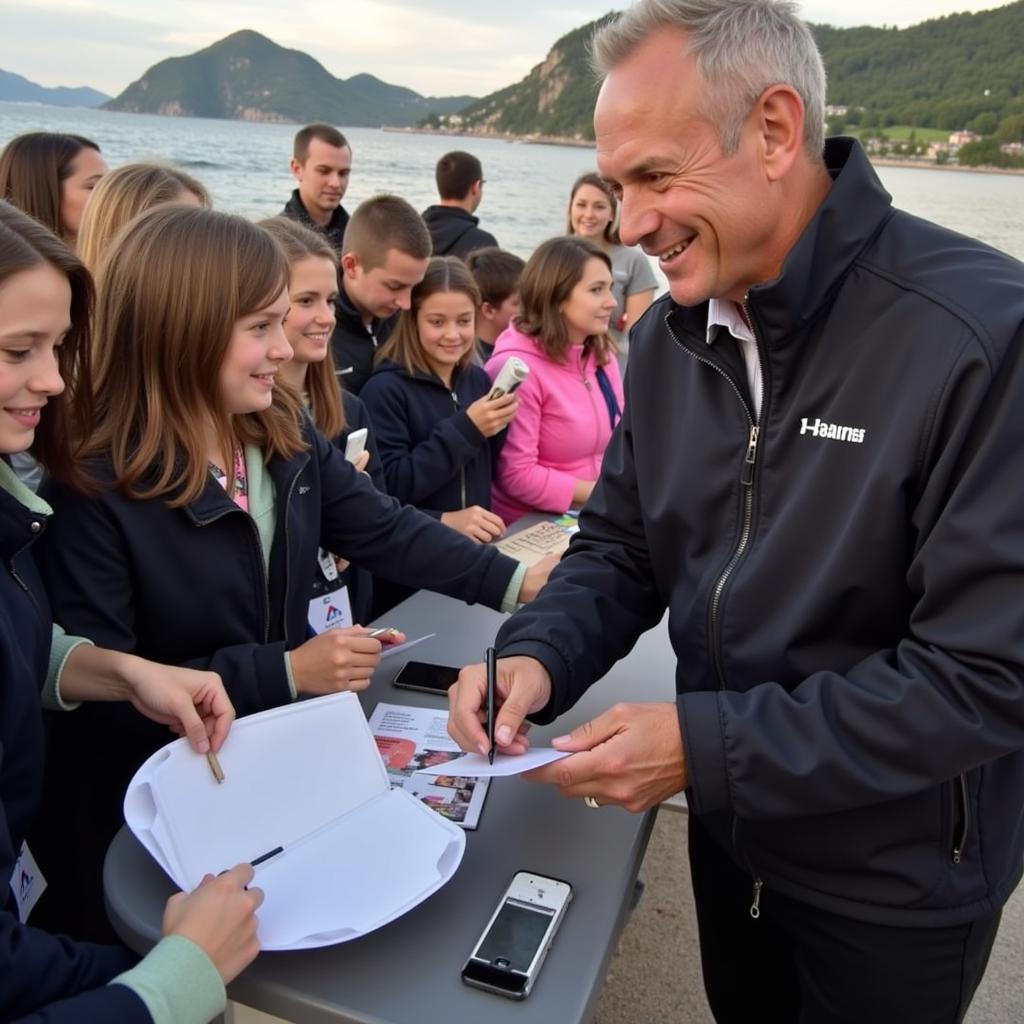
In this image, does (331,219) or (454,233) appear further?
(454,233)

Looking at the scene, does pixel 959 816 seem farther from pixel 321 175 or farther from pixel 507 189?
pixel 507 189

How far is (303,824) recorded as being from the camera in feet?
3.98

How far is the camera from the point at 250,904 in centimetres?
104

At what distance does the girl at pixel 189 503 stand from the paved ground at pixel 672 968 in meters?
1.36

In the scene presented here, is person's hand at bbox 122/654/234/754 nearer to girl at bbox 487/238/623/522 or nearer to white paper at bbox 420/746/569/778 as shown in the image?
white paper at bbox 420/746/569/778

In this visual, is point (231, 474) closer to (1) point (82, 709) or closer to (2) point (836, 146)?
(1) point (82, 709)

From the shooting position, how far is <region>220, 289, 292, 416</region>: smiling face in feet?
5.49

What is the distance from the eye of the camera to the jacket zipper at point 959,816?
1.11 metres

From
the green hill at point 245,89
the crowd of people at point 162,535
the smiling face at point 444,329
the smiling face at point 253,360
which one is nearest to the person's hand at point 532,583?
the crowd of people at point 162,535

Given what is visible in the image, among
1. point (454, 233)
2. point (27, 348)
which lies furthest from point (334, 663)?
point (454, 233)

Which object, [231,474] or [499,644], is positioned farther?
[231,474]

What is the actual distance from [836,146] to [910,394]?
1.47 feet

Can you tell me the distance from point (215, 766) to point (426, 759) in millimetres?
361

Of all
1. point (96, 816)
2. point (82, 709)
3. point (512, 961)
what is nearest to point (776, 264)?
point (512, 961)
